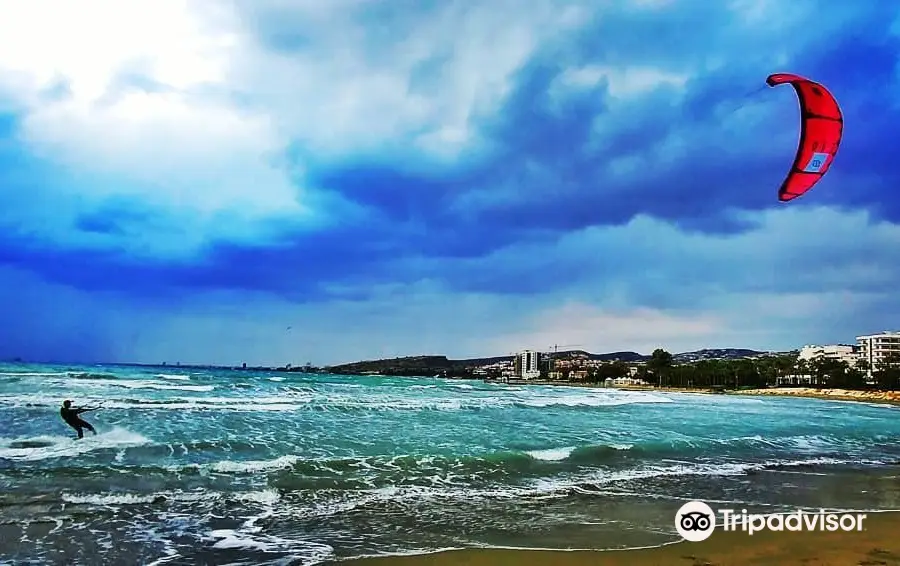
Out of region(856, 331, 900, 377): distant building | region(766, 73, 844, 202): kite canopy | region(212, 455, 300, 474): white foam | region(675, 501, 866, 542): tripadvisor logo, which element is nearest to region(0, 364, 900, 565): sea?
region(212, 455, 300, 474): white foam

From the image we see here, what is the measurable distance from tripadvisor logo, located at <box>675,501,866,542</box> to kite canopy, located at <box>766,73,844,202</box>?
384 cm

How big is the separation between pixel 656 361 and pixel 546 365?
64427 mm

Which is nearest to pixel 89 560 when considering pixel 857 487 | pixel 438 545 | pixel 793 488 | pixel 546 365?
pixel 438 545

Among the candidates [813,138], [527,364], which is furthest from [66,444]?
[527,364]

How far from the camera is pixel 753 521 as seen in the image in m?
7.92

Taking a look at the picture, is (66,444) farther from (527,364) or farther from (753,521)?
(527,364)

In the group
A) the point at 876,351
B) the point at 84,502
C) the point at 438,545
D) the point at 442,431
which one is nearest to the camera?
the point at 438,545

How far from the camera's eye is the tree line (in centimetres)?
8178

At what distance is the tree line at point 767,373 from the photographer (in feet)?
268

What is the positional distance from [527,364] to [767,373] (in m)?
86.8

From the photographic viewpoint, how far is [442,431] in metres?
17.1

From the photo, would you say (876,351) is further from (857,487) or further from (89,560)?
(89,560)

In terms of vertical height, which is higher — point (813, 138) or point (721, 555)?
point (813, 138)

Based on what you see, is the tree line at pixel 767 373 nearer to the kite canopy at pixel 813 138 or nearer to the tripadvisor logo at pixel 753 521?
the tripadvisor logo at pixel 753 521
